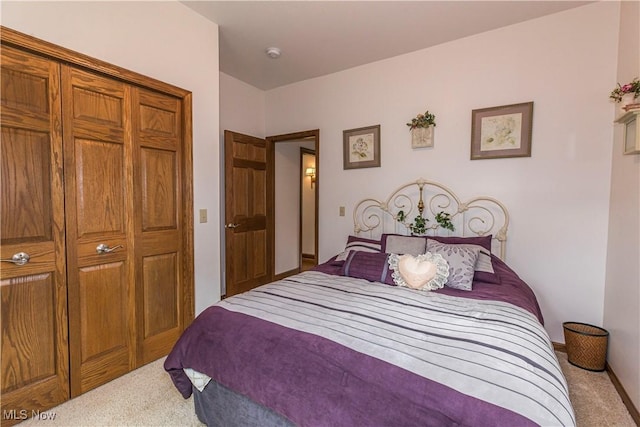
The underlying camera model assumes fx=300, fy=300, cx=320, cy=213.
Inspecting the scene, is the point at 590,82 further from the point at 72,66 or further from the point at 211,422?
the point at 72,66

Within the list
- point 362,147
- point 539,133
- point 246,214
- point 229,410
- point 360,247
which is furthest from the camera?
point 246,214

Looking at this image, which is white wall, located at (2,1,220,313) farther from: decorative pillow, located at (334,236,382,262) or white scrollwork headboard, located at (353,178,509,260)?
white scrollwork headboard, located at (353,178,509,260)

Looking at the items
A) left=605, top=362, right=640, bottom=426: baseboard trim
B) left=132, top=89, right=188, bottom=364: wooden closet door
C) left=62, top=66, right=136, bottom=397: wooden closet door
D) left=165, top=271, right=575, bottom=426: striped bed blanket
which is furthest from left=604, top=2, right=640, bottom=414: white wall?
left=62, top=66, right=136, bottom=397: wooden closet door

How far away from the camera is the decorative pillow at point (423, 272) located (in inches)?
79.8

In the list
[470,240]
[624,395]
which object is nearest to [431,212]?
[470,240]

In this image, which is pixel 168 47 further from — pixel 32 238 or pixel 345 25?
pixel 32 238

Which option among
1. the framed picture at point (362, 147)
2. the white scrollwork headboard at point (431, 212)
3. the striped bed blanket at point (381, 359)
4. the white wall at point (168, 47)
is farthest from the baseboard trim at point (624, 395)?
the white wall at point (168, 47)

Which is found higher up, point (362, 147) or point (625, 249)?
point (362, 147)

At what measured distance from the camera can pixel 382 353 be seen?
1165 mm

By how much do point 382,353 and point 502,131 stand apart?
240 centimetres

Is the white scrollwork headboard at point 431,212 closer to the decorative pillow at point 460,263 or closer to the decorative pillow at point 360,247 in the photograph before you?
the decorative pillow at point 360,247
